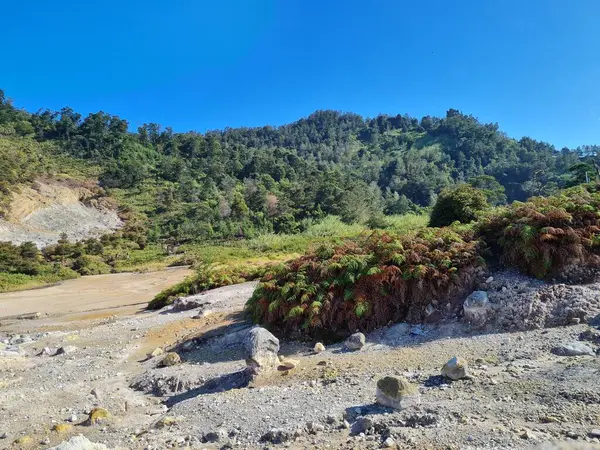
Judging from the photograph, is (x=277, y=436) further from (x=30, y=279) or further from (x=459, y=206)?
(x=30, y=279)

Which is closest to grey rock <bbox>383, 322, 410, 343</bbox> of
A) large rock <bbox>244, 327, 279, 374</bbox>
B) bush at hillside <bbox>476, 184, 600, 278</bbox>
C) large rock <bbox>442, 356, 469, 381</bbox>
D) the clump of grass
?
large rock <bbox>442, 356, 469, 381</bbox>

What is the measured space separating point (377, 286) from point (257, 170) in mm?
72086

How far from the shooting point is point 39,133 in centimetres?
8131

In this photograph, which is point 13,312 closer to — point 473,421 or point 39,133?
point 473,421

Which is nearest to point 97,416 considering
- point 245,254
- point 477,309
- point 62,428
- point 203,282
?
point 62,428

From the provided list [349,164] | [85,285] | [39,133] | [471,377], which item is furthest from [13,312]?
[349,164]

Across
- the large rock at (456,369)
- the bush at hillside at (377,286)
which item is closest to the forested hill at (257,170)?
the bush at hillside at (377,286)

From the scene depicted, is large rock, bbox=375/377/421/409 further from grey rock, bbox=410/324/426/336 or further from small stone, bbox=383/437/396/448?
grey rock, bbox=410/324/426/336

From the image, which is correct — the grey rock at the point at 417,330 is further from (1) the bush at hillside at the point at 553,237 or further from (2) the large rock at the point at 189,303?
(2) the large rock at the point at 189,303

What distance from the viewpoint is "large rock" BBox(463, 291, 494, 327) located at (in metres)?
8.21

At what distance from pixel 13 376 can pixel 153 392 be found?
432 cm

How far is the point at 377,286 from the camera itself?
9.12 meters

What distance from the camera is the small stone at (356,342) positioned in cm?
849

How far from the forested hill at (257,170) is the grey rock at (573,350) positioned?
4206 centimetres
